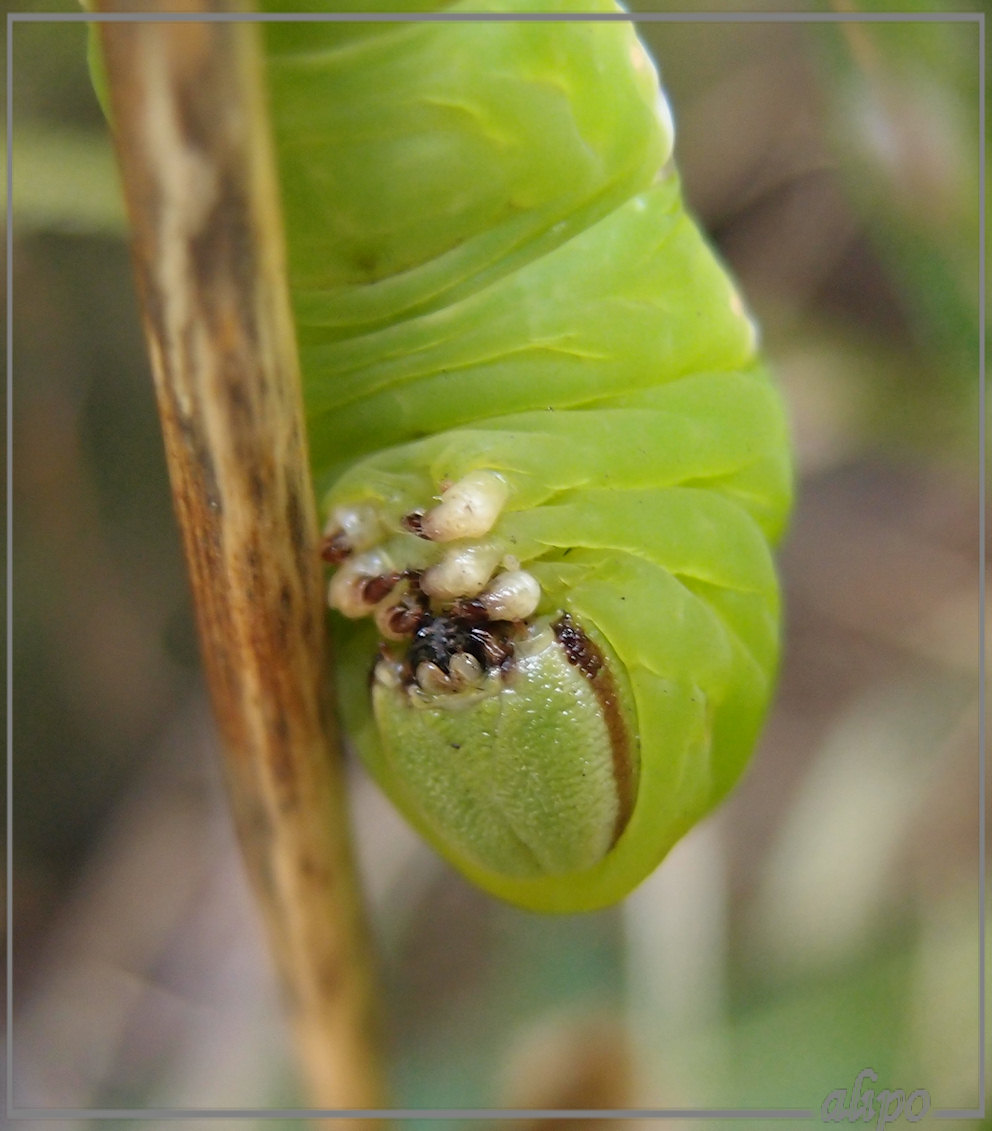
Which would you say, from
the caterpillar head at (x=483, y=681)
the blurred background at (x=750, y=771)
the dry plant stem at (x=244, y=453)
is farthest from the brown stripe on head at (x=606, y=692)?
the blurred background at (x=750, y=771)

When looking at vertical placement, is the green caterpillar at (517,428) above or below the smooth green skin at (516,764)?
above

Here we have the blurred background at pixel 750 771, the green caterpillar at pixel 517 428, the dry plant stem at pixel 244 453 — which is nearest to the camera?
the dry plant stem at pixel 244 453

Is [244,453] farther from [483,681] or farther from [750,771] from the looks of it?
[750,771]

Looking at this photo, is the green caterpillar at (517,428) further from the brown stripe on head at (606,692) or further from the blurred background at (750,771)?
the blurred background at (750,771)

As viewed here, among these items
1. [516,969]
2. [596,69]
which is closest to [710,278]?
[596,69]

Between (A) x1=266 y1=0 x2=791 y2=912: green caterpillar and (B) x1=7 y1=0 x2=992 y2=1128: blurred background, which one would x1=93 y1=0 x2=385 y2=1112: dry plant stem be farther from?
(B) x1=7 y1=0 x2=992 y2=1128: blurred background

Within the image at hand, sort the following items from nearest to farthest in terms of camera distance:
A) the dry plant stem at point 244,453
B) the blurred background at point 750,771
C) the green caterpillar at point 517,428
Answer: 1. the dry plant stem at point 244,453
2. the green caterpillar at point 517,428
3. the blurred background at point 750,771

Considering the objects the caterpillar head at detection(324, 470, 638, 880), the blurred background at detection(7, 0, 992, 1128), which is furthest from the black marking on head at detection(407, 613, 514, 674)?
the blurred background at detection(7, 0, 992, 1128)
